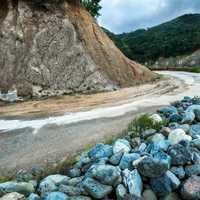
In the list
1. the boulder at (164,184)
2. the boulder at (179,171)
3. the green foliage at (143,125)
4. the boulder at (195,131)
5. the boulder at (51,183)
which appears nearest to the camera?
the boulder at (164,184)

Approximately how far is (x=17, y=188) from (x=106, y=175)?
1.63m

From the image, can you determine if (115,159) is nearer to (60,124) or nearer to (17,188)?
(17,188)

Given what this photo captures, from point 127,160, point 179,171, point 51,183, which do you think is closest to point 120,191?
point 127,160

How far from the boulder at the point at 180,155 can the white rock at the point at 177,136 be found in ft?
2.14

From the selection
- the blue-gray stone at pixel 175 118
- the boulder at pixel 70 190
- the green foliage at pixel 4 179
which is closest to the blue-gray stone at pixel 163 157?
the boulder at pixel 70 190

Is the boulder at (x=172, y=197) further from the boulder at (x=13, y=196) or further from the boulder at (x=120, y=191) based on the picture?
the boulder at (x=13, y=196)

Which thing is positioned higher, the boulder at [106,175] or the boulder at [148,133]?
the boulder at [148,133]

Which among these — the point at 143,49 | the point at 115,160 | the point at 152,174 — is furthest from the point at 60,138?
the point at 143,49

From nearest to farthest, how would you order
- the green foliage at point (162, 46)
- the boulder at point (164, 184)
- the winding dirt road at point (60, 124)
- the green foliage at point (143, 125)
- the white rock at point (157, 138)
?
the boulder at point (164, 184) < the white rock at point (157, 138) < the winding dirt road at point (60, 124) < the green foliage at point (143, 125) < the green foliage at point (162, 46)

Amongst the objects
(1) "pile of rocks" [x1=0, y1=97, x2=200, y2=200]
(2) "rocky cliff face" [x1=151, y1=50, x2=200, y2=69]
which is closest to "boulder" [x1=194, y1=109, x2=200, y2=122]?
(1) "pile of rocks" [x1=0, y1=97, x2=200, y2=200]

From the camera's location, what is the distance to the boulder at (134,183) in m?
6.49

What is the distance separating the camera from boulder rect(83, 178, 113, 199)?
21.1ft

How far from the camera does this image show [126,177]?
675 centimetres

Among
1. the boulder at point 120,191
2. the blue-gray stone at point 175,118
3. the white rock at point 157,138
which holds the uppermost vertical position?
the blue-gray stone at point 175,118
